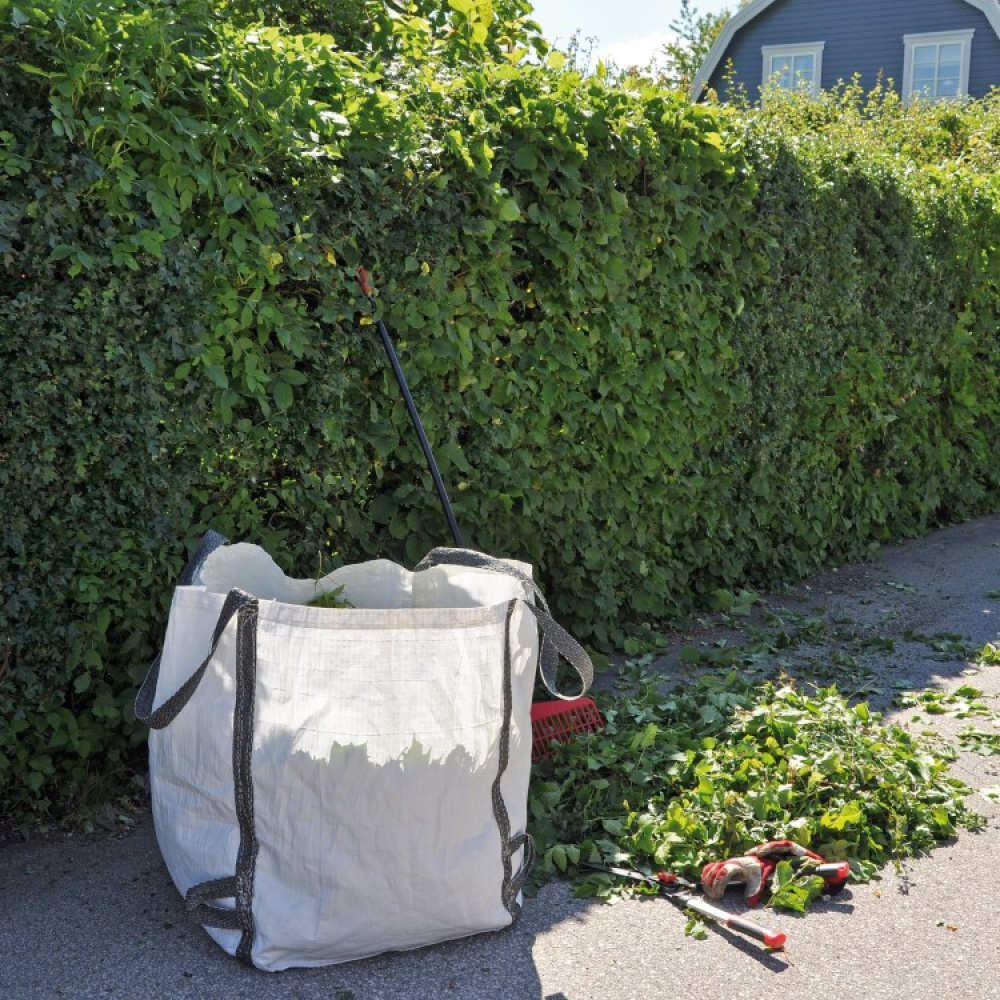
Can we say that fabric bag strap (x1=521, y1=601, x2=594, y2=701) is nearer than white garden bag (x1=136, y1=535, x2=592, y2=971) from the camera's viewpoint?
No

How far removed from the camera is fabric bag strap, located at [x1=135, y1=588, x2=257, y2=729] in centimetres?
292

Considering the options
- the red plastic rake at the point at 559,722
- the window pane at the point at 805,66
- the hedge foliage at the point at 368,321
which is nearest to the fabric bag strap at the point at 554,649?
the red plastic rake at the point at 559,722

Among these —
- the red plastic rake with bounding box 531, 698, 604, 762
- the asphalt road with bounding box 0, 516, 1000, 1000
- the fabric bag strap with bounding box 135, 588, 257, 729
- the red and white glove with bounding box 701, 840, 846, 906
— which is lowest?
the asphalt road with bounding box 0, 516, 1000, 1000

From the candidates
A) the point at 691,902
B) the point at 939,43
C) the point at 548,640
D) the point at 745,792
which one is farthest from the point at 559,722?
the point at 939,43

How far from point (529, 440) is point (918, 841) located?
7.28ft

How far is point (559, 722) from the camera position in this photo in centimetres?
428

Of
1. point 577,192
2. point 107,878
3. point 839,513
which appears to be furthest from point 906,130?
point 107,878

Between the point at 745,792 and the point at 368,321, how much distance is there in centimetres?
204

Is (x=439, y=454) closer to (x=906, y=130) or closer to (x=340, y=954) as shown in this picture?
(x=340, y=954)

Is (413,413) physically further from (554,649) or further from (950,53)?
(950,53)

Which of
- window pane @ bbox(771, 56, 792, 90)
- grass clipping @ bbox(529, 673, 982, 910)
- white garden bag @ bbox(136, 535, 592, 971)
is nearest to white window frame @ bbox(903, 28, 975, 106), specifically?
window pane @ bbox(771, 56, 792, 90)

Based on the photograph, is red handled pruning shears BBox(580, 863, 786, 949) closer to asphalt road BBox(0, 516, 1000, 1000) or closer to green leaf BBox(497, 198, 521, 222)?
asphalt road BBox(0, 516, 1000, 1000)

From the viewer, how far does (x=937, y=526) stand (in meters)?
9.07

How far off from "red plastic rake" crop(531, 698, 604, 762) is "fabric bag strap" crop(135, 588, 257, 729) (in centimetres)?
137
